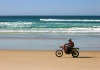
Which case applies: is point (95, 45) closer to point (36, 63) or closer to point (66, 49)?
point (66, 49)

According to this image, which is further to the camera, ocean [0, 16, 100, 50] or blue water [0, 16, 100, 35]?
blue water [0, 16, 100, 35]

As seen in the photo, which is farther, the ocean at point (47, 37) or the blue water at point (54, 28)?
the blue water at point (54, 28)

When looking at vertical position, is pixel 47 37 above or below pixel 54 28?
below

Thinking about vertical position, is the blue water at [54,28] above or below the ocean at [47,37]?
above

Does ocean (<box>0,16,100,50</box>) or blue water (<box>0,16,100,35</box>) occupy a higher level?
blue water (<box>0,16,100,35</box>)

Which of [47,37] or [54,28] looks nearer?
[47,37]

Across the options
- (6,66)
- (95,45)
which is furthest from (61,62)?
(95,45)

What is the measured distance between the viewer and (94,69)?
37.6 ft

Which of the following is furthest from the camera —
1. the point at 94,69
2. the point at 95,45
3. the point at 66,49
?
the point at 95,45

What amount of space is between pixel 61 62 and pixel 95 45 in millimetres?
7853

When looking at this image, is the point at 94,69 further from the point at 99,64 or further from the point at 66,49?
the point at 66,49

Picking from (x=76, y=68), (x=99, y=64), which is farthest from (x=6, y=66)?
Answer: (x=99, y=64)

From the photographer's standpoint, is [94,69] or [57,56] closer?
[94,69]

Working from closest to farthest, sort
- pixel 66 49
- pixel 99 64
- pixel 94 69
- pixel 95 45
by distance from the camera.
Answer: pixel 94 69 < pixel 99 64 < pixel 66 49 < pixel 95 45
